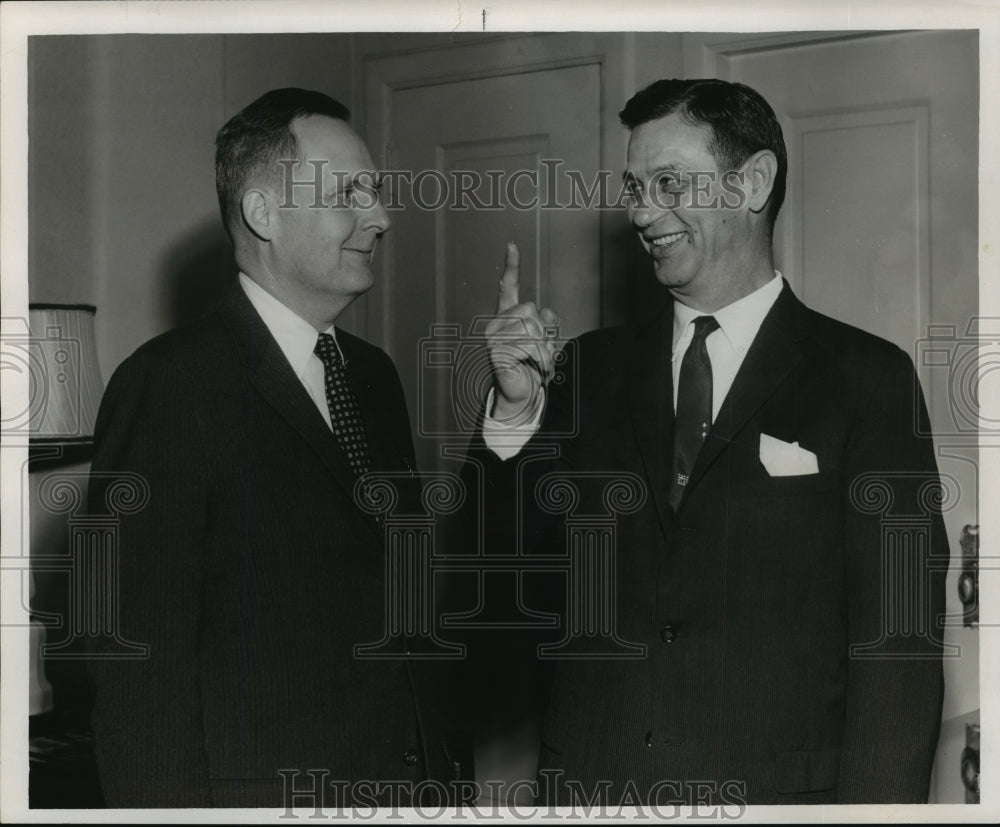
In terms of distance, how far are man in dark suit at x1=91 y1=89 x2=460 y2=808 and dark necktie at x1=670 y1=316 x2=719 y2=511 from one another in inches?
18.6

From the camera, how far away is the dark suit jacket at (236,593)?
1.44 m

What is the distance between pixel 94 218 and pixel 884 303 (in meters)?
1.35

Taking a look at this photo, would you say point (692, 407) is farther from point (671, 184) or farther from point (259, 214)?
point (259, 214)

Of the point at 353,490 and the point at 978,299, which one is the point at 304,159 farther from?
the point at 978,299

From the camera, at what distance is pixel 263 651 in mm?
1461

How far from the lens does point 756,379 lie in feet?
5.02

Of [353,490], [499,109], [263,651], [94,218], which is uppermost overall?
[499,109]

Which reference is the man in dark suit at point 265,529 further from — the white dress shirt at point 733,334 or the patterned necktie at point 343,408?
the white dress shirt at point 733,334

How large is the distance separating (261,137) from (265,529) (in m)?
0.64

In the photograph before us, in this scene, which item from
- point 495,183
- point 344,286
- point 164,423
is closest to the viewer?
point 164,423

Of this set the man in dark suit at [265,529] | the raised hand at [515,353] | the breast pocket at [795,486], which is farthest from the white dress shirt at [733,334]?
the man in dark suit at [265,529]

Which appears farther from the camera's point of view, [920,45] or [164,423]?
[920,45]

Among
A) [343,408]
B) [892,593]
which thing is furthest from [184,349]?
[892,593]

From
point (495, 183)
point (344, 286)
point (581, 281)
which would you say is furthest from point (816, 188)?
point (344, 286)
